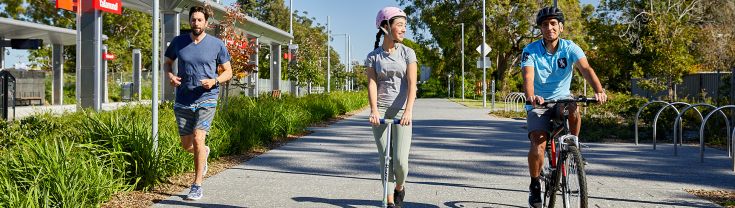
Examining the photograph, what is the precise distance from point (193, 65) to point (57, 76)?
26.1 metres

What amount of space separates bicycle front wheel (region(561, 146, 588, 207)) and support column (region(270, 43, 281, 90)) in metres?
34.5

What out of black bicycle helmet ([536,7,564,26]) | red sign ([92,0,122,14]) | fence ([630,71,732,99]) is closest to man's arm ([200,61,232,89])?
black bicycle helmet ([536,7,564,26])

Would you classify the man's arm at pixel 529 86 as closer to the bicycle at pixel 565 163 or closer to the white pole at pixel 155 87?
the bicycle at pixel 565 163

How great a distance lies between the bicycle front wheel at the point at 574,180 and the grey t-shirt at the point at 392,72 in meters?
1.15

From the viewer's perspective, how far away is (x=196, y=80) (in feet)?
19.9

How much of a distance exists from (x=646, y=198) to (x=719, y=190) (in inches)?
40.1

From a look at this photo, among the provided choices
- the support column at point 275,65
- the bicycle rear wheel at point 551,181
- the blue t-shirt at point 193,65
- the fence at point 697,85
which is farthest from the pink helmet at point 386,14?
the support column at point 275,65

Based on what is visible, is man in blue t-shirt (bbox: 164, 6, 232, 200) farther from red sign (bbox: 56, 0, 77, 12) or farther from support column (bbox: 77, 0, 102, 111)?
support column (bbox: 77, 0, 102, 111)

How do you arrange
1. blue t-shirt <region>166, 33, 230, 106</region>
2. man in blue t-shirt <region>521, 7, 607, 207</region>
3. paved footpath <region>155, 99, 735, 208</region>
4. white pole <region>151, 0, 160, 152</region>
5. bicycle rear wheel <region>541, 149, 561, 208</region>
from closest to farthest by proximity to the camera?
bicycle rear wheel <region>541, 149, 561, 208</region>, man in blue t-shirt <region>521, 7, 607, 207</region>, blue t-shirt <region>166, 33, 230, 106</region>, paved footpath <region>155, 99, 735, 208</region>, white pole <region>151, 0, 160, 152</region>

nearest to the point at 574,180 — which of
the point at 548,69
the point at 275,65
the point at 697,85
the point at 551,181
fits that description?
the point at 551,181

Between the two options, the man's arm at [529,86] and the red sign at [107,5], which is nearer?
the man's arm at [529,86]

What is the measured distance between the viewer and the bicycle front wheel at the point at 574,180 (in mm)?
4512

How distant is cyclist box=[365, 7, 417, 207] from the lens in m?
5.05

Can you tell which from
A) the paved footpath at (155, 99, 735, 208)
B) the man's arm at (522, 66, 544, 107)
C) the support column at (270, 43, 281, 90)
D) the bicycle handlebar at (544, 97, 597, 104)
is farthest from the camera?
the support column at (270, 43, 281, 90)
